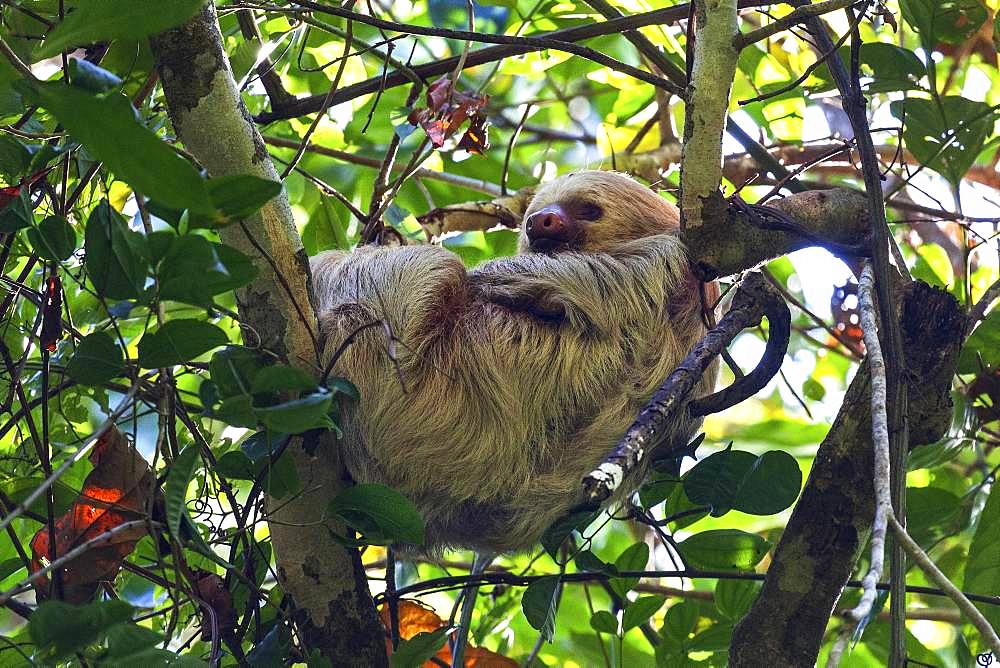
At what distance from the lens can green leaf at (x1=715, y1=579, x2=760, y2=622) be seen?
12.6 feet

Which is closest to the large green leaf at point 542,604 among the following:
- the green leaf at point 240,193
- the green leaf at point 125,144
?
the green leaf at point 240,193

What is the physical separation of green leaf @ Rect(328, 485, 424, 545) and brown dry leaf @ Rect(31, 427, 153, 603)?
576 millimetres

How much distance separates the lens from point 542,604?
11.0 ft

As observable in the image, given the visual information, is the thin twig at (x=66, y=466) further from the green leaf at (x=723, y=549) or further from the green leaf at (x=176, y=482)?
the green leaf at (x=723, y=549)

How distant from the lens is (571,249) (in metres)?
4.67

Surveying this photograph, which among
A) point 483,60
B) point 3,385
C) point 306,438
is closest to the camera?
point 306,438

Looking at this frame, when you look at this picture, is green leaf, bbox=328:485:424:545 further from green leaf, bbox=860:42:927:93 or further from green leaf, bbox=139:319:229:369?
green leaf, bbox=860:42:927:93

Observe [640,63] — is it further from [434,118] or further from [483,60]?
[434,118]

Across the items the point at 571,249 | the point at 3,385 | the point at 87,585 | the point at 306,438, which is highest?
the point at 571,249

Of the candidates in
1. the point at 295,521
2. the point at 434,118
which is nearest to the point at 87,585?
the point at 295,521

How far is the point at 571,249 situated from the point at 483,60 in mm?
961

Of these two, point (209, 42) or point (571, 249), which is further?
point (571, 249)

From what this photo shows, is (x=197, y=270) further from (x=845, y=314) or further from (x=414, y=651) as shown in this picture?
(x=845, y=314)

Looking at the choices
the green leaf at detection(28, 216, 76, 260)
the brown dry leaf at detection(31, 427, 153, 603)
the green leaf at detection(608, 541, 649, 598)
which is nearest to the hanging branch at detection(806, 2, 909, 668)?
the green leaf at detection(608, 541, 649, 598)
